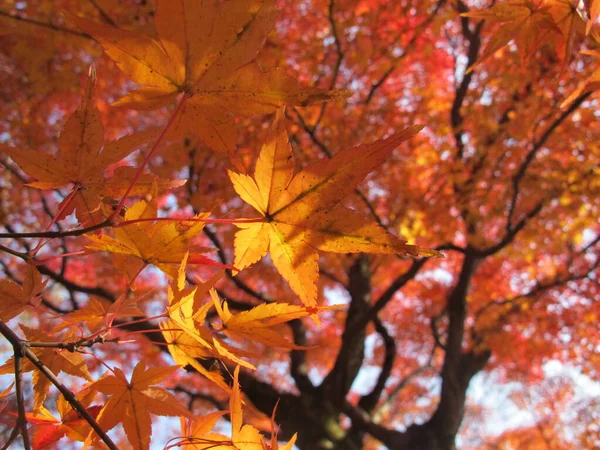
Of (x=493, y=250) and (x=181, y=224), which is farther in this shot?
(x=493, y=250)

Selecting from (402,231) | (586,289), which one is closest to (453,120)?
(402,231)

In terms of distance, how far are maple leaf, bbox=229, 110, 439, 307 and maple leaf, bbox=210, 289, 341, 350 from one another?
0.18 feet

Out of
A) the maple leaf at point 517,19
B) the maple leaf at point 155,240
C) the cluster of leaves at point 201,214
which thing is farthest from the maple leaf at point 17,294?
the maple leaf at point 517,19

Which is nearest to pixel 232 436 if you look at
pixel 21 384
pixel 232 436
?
pixel 232 436

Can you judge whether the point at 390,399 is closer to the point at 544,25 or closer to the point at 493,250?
the point at 493,250

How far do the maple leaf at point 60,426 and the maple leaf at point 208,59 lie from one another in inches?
17.7

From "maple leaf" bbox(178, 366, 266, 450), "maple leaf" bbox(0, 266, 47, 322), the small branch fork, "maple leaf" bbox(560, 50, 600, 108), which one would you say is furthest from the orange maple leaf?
"maple leaf" bbox(560, 50, 600, 108)

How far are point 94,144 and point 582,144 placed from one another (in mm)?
4757

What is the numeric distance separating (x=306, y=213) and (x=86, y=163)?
297 millimetres

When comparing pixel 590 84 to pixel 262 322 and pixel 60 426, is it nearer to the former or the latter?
pixel 262 322

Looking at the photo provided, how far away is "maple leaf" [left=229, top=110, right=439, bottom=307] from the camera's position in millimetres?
489

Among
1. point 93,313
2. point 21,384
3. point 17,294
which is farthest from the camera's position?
point 93,313

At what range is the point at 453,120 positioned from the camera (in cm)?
445

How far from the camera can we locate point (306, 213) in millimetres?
536
